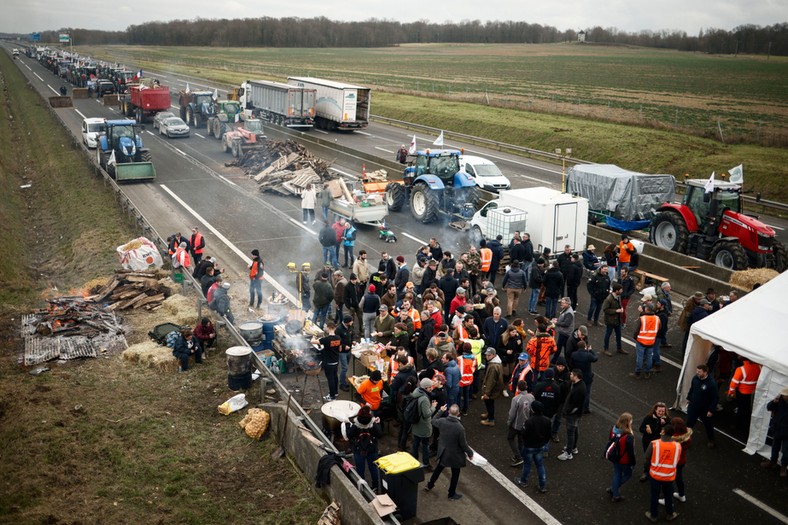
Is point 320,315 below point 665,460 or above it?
below

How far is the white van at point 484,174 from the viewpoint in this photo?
2995 centimetres

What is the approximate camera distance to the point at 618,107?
61500 millimetres

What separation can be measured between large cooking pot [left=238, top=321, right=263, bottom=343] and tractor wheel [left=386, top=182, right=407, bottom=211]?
13510 millimetres

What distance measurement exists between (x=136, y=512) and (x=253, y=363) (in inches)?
184

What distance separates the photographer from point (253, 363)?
46.6ft

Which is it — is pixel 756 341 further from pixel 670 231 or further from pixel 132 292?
pixel 132 292

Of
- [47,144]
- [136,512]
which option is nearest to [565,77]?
[47,144]

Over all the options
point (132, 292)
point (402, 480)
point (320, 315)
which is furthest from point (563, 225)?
point (402, 480)

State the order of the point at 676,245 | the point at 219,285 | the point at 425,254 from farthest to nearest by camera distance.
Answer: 1. the point at 676,245
2. the point at 425,254
3. the point at 219,285

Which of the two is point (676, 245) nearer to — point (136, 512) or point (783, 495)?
point (783, 495)

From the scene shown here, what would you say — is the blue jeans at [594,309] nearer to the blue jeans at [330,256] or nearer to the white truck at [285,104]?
Result: the blue jeans at [330,256]

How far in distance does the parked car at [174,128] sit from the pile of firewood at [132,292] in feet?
95.6

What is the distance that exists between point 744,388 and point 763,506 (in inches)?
99.2

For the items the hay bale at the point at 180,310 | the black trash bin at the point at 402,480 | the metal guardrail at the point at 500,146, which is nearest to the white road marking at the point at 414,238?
the hay bale at the point at 180,310
